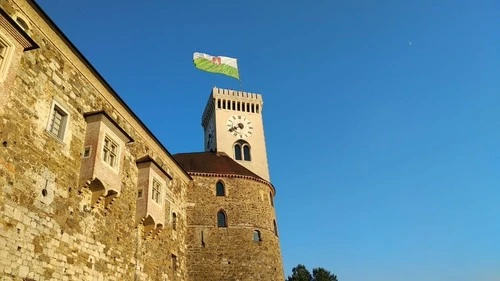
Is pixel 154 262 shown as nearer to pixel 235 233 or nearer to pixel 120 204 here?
pixel 120 204

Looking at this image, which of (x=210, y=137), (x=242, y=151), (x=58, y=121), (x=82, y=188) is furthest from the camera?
(x=210, y=137)

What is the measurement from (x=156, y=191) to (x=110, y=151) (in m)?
4.49

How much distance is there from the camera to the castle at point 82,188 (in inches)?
413

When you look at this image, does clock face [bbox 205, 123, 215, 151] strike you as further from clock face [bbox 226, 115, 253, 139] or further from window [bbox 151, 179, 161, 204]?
window [bbox 151, 179, 161, 204]

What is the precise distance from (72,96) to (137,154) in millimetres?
5088

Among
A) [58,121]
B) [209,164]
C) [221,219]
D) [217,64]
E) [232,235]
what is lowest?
[232,235]

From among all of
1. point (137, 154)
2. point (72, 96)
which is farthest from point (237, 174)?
point (72, 96)

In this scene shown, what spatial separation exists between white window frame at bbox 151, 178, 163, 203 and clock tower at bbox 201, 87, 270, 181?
663 inches

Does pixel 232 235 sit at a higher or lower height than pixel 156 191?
lower

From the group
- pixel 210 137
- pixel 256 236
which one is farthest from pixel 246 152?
pixel 256 236

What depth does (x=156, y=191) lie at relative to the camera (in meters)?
18.8

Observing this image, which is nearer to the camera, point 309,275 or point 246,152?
point 246,152

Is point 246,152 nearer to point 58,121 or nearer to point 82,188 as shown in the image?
point 82,188

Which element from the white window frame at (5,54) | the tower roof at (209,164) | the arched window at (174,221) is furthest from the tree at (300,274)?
the white window frame at (5,54)
